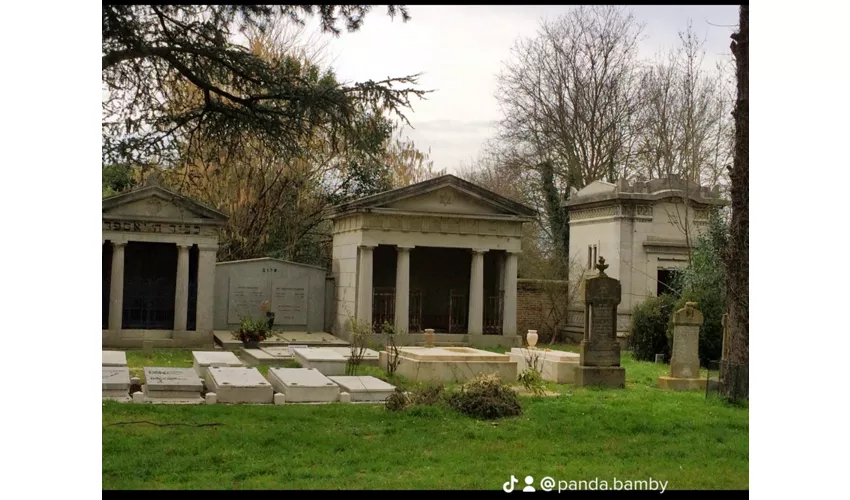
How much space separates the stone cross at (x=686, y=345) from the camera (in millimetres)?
14148

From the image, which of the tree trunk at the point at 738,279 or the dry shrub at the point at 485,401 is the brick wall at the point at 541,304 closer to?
the tree trunk at the point at 738,279

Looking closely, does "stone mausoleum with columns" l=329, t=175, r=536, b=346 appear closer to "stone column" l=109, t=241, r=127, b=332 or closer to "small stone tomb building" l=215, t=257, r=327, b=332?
"small stone tomb building" l=215, t=257, r=327, b=332

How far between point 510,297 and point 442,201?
2.72m

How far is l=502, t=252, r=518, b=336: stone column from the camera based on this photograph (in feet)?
68.4

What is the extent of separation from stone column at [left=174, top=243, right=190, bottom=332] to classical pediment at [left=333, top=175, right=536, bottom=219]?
3551 mm

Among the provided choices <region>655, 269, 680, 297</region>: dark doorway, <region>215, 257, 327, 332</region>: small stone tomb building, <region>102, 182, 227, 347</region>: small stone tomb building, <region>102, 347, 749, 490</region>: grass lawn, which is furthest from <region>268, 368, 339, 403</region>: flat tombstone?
<region>655, 269, 680, 297</region>: dark doorway

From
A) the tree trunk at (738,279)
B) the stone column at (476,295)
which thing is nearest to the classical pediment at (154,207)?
the stone column at (476,295)

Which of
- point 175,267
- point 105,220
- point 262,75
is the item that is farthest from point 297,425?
point 175,267

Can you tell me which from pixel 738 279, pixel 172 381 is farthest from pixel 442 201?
pixel 172 381

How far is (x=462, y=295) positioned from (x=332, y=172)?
14.1ft

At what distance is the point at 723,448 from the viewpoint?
9.00 meters

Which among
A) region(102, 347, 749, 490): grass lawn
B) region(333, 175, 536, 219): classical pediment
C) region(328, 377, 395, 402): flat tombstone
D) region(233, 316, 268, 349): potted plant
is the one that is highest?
region(333, 175, 536, 219): classical pediment

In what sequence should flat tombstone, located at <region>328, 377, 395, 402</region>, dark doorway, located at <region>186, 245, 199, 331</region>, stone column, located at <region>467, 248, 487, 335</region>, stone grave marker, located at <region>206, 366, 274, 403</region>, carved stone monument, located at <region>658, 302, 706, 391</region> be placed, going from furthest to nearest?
1. stone column, located at <region>467, 248, 487, 335</region>
2. dark doorway, located at <region>186, 245, 199, 331</region>
3. carved stone monument, located at <region>658, 302, 706, 391</region>
4. flat tombstone, located at <region>328, 377, 395, 402</region>
5. stone grave marker, located at <region>206, 366, 274, 403</region>

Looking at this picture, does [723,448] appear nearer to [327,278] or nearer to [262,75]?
[262,75]
